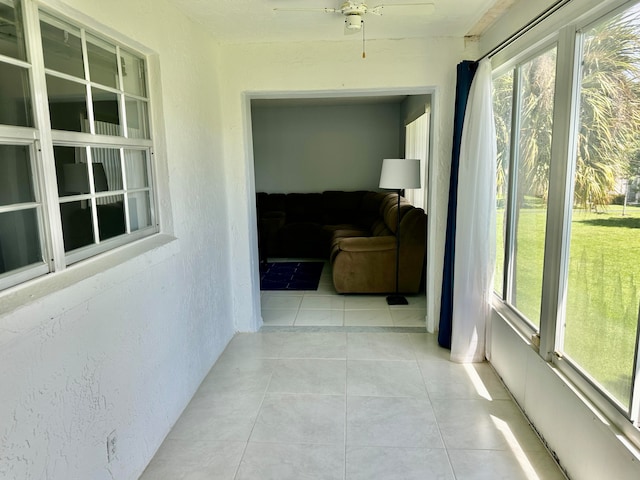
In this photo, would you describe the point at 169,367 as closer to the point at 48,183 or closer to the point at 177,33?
the point at 48,183

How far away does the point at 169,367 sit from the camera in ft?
7.69

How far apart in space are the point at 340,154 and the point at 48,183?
5907mm

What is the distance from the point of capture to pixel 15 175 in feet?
4.69

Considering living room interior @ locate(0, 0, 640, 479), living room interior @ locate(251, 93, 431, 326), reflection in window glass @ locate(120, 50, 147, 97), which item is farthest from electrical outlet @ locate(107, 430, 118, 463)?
living room interior @ locate(251, 93, 431, 326)

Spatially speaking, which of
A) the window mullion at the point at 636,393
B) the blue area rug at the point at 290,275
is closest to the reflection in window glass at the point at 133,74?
the window mullion at the point at 636,393

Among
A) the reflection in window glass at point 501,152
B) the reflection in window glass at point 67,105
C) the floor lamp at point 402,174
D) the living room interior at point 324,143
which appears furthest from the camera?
the living room interior at point 324,143

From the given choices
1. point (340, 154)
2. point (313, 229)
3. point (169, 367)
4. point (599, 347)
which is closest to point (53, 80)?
point (169, 367)

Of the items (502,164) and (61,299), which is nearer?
(61,299)

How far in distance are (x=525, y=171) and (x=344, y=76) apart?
1.54 meters

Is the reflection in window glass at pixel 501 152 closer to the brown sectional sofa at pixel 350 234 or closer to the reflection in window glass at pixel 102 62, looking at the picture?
the brown sectional sofa at pixel 350 234

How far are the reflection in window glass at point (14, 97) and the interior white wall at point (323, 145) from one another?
581 cm

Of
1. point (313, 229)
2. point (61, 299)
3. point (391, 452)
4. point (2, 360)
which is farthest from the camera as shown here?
point (313, 229)

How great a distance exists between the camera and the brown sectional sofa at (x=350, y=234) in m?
4.49

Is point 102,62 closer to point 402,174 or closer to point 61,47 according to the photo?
point 61,47
